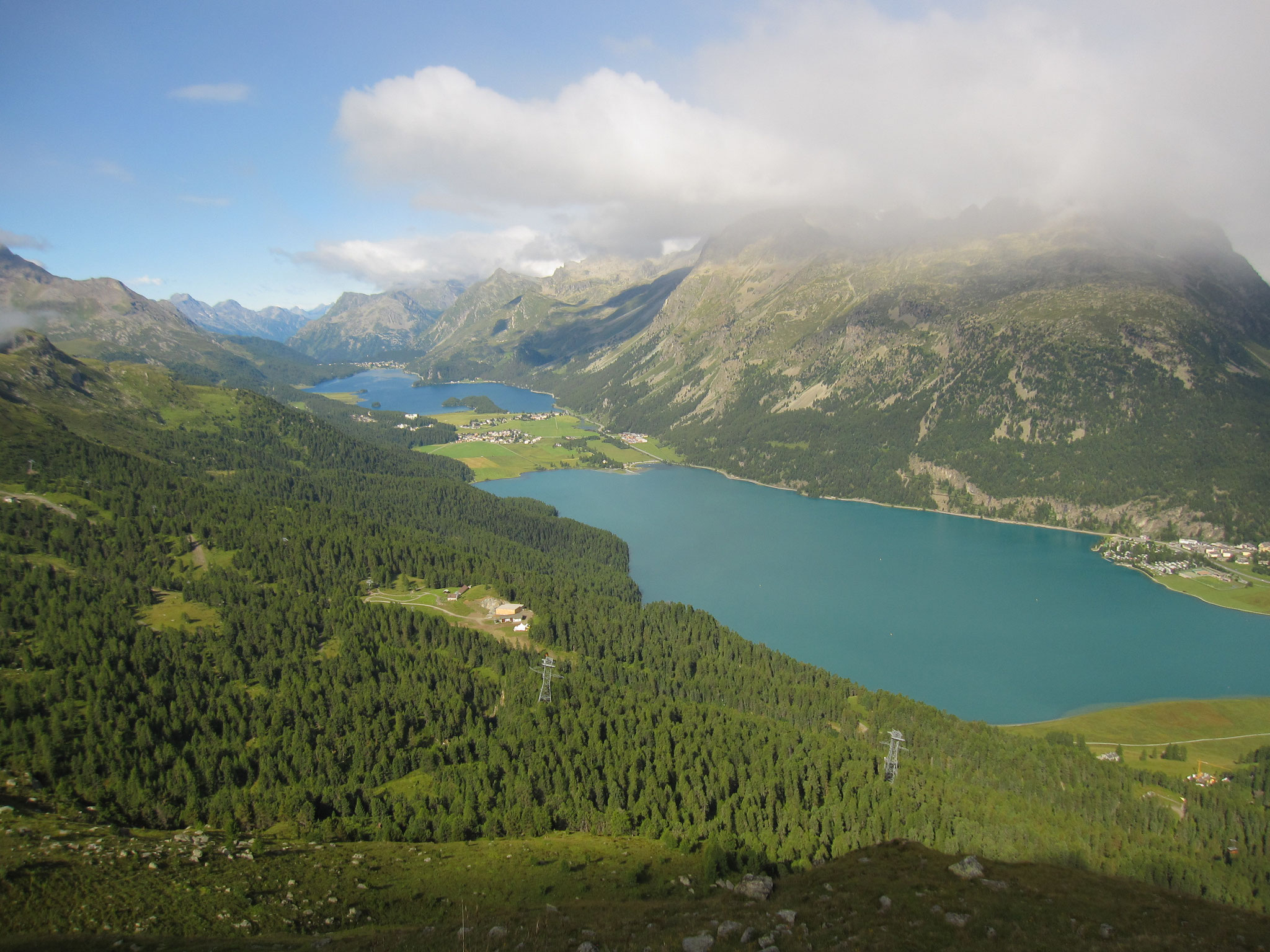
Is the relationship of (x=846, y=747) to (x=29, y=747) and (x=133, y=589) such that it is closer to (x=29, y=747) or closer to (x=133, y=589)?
(x=29, y=747)

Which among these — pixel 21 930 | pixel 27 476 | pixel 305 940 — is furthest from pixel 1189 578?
pixel 27 476

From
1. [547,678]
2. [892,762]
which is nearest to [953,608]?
[892,762]

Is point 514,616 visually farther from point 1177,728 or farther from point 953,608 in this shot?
point 1177,728

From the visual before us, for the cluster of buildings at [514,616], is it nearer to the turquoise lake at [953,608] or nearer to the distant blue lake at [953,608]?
the turquoise lake at [953,608]

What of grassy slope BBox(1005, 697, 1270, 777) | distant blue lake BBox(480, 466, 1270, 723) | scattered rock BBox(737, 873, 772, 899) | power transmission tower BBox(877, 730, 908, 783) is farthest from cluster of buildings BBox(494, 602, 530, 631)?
grassy slope BBox(1005, 697, 1270, 777)

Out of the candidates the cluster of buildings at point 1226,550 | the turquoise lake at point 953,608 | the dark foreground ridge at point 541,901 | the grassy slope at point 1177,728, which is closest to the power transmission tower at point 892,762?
the dark foreground ridge at point 541,901

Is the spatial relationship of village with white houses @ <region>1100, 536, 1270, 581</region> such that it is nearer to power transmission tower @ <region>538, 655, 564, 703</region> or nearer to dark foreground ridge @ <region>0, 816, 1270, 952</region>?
dark foreground ridge @ <region>0, 816, 1270, 952</region>
